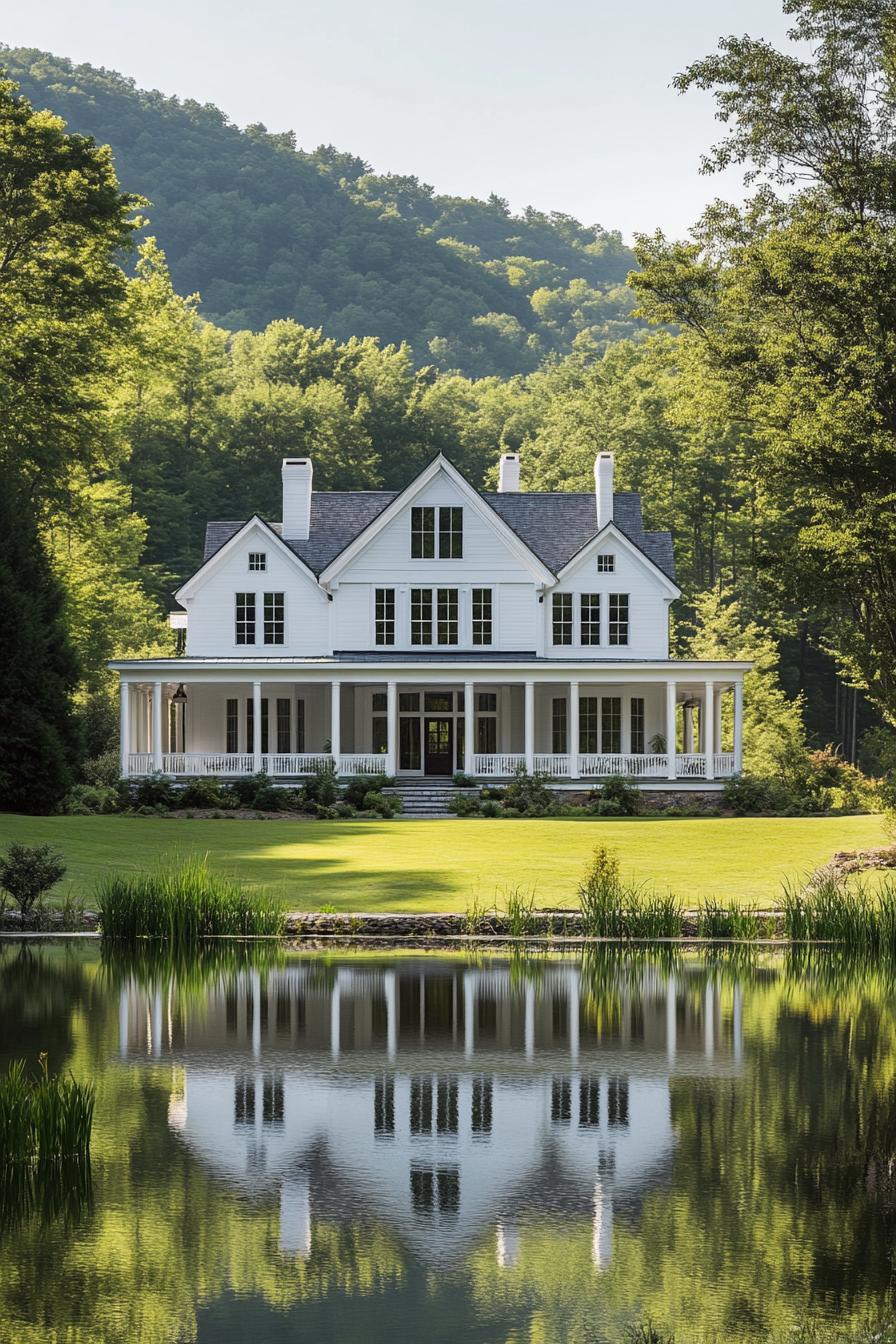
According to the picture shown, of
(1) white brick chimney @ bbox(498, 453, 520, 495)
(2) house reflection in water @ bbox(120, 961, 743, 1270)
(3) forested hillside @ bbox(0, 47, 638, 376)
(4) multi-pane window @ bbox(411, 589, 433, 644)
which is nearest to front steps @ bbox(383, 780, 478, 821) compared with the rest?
(4) multi-pane window @ bbox(411, 589, 433, 644)

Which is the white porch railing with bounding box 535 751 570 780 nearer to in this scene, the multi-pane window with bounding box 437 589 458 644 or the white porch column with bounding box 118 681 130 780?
the multi-pane window with bounding box 437 589 458 644

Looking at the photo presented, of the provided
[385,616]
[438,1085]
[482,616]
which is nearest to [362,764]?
[385,616]

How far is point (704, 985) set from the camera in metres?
17.2

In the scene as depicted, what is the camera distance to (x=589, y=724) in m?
51.8

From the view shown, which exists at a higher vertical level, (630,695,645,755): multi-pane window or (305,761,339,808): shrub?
(630,695,645,755): multi-pane window

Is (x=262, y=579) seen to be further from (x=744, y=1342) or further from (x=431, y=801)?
(x=744, y=1342)

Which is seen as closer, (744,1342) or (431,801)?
(744,1342)

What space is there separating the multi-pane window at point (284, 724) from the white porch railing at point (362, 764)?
5236mm

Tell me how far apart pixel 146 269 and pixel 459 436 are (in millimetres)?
18489

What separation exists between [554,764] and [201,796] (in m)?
10.7

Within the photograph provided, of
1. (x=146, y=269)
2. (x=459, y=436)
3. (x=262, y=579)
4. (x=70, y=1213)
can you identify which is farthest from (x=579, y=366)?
(x=70, y=1213)

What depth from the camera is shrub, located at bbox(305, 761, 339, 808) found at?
141ft

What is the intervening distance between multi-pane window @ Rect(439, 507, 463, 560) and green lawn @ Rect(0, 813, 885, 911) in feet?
45.9

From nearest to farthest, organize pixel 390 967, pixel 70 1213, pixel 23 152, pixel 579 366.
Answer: pixel 70 1213 → pixel 390 967 → pixel 23 152 → pixel 579 366
